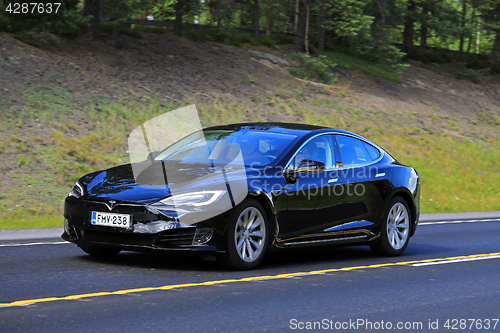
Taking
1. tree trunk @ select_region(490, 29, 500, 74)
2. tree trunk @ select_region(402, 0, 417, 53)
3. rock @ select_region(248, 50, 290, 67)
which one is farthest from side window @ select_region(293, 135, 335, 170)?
tree trunk @ select_region(490, 29, 500, 74)

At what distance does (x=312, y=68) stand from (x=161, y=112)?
31.7 ft

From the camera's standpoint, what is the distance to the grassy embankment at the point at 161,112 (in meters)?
14.5

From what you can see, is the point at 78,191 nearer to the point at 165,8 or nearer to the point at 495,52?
the point at 165,8

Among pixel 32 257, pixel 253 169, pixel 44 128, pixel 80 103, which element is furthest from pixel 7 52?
pixel 253 169

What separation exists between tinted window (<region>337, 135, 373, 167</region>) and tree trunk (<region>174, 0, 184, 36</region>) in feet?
61.4

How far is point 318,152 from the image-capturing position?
25.9 feet

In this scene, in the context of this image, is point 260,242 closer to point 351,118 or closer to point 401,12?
point 351,118

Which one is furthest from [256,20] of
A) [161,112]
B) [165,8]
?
[161,112]

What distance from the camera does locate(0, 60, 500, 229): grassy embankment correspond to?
47.5ft

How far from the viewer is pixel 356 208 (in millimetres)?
8164

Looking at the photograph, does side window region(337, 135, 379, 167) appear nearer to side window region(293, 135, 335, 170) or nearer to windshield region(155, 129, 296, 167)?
side window region(293, 135, 335, 170)

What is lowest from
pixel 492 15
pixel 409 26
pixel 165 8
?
pixel 409 26

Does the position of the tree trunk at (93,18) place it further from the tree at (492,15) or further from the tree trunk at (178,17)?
the tree at (492,15)

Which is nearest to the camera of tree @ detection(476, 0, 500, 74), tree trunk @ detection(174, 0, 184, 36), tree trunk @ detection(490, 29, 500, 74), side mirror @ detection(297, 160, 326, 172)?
side mirror @ detection(297, 160, 326, 172)
